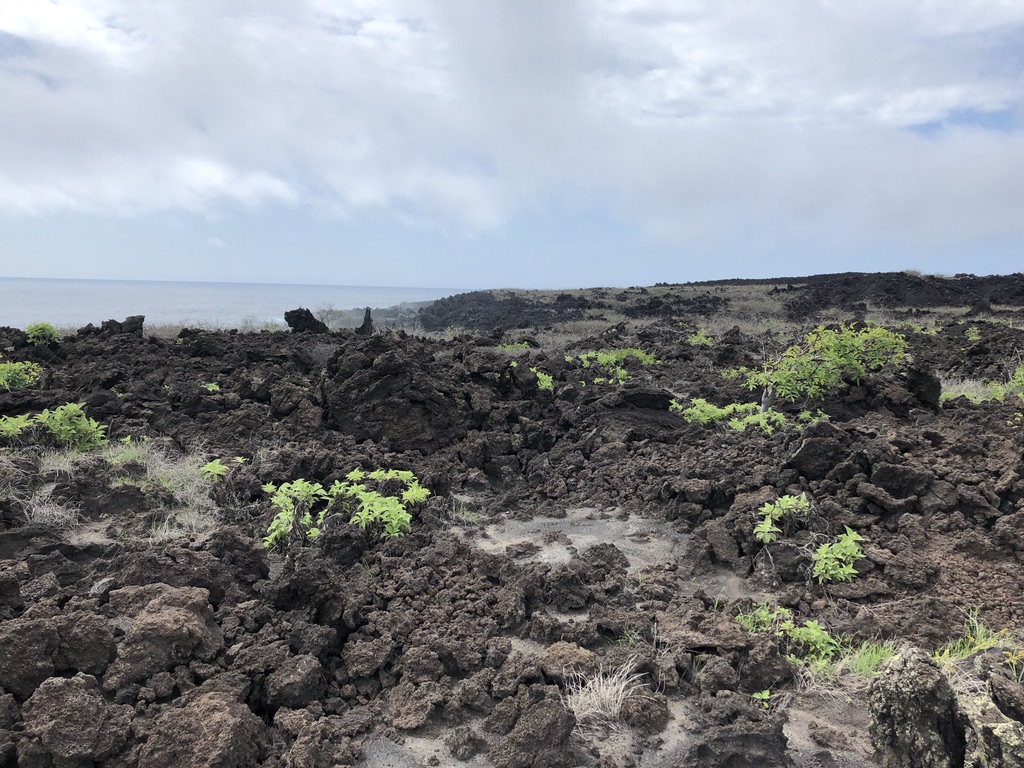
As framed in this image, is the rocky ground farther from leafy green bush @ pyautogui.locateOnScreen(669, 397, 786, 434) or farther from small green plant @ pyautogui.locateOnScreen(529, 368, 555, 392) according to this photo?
small green plant @ pyautogui.locateOnScreen(529, 368, 555, 392)

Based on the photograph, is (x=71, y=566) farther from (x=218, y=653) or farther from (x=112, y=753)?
(x=112, y=753)

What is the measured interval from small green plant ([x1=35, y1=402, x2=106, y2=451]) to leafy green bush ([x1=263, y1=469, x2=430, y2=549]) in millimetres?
2348

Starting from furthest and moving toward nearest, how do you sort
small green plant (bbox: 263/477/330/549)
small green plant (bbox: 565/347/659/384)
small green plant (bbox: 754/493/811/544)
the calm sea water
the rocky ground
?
the calm sea water → small green plant (bbox: 565/347/659/384) → small green plant (bbox: 263/477/330/549) → small green plant (bbox: 754/493/811/544) → the rocky ground

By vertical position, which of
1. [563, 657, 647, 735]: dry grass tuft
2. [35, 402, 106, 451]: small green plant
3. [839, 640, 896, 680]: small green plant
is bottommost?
[563, 657, 647, 735]: dry grass tuft

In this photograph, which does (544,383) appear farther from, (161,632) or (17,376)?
(17,376)

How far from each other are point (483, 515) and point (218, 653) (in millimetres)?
3098

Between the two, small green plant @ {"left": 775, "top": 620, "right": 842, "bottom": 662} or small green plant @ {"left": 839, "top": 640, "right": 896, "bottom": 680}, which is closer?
small green plant @ {"left": 839, "top": 640, "right": 896, "bottom": 680}

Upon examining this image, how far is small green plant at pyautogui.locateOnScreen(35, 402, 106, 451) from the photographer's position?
6781 mm

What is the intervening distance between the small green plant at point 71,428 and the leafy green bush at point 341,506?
235 cm

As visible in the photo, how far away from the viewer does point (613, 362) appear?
13.4 m

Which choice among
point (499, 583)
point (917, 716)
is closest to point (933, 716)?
point (917, 716)

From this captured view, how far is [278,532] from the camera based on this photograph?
16.7 feet

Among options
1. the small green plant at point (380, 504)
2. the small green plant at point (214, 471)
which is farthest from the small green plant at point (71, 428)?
the small green plant at point (380, 504)

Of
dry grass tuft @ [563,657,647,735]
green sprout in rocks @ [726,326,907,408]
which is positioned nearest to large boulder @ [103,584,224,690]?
dry grass tuft @ [563,657,647,735]
